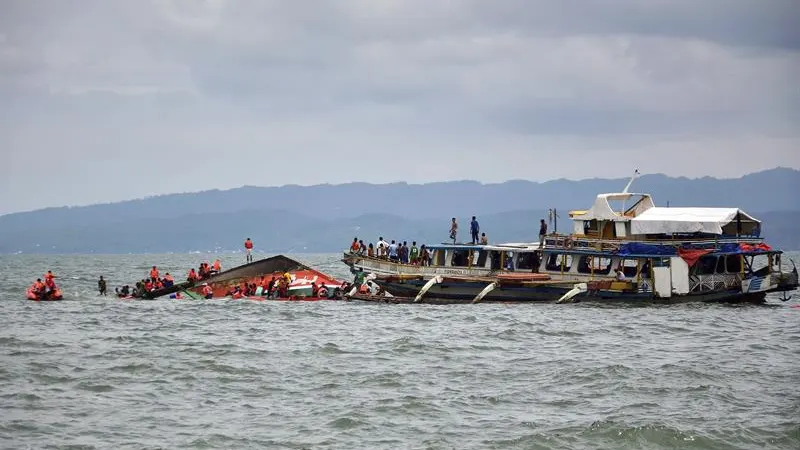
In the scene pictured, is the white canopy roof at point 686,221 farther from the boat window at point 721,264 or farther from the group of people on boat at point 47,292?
the group of people on boat at point 47,292

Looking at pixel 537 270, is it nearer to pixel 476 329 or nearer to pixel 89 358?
pixel 476 329

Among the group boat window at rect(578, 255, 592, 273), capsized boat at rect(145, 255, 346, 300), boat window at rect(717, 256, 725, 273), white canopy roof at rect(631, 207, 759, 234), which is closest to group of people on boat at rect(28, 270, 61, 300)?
capsized boat at rect(145, 255, 346, 300)

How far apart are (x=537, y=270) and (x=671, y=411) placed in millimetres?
27021

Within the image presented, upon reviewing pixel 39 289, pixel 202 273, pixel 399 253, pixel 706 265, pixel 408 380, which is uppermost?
pixel 399 253

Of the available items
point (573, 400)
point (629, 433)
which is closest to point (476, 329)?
point (573, 400)

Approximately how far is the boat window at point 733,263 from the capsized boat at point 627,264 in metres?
0.05

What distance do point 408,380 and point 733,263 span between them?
25.5 m

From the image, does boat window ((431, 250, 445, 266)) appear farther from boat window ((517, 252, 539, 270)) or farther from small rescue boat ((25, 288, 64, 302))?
small rescue boat ((25, 288, 64, 302))

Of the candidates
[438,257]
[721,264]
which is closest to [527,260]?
[438,257]

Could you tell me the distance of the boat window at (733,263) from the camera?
52312 mm

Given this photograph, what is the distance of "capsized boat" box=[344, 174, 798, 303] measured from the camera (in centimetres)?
5159

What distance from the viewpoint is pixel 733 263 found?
5253 centimetres

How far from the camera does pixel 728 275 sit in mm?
52375

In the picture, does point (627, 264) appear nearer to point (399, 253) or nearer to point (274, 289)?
point (399, 253)
